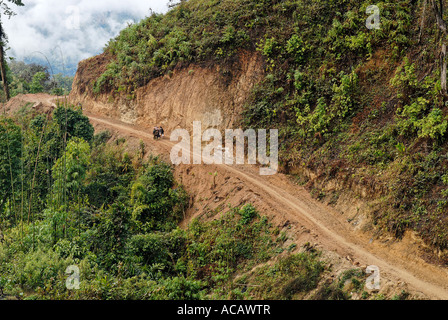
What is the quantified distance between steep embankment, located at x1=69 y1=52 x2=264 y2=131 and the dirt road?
3.05 m

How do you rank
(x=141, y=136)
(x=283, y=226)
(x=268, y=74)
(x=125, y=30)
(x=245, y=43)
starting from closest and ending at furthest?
(x=283, y=226) → (x=268, y=74) → (x=245, y=43) → (x=141, y=136) → (x=125, y=30)

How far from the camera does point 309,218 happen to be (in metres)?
13.6

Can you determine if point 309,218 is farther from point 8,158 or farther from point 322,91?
point 8,158

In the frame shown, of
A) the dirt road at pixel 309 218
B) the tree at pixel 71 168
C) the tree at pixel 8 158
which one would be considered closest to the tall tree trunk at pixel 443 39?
the dirt road at pixel 309 218

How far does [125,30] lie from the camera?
32344mm

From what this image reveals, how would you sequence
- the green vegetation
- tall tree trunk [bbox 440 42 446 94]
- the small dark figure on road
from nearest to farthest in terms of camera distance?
the green vegetation < tall tree trunk [bbox 440 42 446 94] < the small dark figure on road

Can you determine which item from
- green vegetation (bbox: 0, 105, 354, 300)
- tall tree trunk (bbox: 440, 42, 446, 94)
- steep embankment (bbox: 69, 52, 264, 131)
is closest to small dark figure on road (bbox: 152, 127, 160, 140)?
steep embankment (bbox: 69, 52, 264, 131)

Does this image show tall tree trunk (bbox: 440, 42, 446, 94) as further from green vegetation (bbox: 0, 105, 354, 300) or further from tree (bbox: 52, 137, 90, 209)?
tree (bbox: 52, 137, 90, 209)

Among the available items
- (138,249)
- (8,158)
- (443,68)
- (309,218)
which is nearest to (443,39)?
(443,68)

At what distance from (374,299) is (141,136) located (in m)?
18.8

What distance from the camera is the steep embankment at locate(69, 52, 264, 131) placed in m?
21.8
